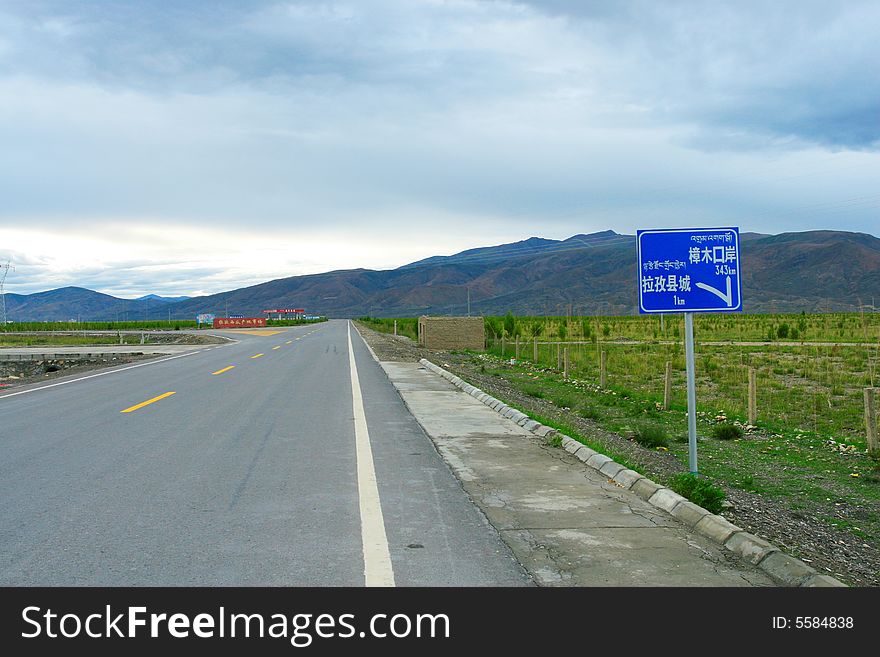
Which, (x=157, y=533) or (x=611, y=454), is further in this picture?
(x=611, y=454)

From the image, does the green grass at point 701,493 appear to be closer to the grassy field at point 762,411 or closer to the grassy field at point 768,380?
the grassy field at point 762,411

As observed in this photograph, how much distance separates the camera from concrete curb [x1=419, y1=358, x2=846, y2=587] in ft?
17.1

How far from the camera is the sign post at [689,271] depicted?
8188mm

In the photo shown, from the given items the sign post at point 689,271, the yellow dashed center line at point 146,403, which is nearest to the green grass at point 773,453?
the sign post at point 689,271

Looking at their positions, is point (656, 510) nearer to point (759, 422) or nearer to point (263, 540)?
point (263, 540)

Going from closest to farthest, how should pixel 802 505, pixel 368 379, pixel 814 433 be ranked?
1. pixel 802 505
2. pixel 814 433
3. pixel 368 379

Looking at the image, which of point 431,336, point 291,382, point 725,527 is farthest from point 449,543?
point 431,336

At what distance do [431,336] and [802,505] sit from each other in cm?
3330

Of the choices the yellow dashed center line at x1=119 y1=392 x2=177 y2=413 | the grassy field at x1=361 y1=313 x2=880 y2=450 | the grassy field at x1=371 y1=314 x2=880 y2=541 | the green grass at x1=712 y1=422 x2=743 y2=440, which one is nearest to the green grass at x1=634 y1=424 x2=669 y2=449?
the grassy field at x1=371 y1=314 x2=880 y2=541

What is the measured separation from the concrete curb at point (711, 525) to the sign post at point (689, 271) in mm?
816

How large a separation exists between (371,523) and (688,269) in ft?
14.3

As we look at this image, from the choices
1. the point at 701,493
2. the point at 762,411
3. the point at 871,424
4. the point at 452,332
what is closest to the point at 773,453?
the point at 871,424

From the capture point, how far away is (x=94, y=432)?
11.1m
